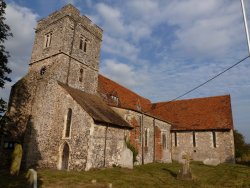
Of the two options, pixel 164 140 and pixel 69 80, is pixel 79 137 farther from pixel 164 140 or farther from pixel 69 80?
pixel 164 140

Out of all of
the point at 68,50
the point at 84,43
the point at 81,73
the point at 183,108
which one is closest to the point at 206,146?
the point at 183,108

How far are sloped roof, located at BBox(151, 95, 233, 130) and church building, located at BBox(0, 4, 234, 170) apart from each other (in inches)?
5.1

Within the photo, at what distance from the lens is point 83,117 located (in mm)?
20109

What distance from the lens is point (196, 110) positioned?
3491cm

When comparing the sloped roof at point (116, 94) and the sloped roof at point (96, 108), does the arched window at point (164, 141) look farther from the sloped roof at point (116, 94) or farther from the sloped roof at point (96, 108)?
the sloped roof at point (96, 108)

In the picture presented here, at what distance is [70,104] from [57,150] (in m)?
4.05

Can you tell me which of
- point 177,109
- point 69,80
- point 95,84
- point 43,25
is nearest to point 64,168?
point 69,80

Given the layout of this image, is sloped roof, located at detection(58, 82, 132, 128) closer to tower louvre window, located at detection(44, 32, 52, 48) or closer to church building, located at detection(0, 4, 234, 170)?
church building, located at detection(0, 4, 234, 170)

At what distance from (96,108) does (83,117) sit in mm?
2618

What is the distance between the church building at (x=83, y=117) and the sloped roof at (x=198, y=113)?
13cm

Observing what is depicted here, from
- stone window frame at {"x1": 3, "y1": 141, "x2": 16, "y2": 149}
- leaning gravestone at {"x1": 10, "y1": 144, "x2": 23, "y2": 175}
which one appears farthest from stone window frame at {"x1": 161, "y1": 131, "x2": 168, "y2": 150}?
leaning gravestone at {"x1": 10, "y1": 144, "x2": 23, "y2": 175}

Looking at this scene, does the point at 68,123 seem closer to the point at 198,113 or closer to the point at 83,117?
the point at 83,117

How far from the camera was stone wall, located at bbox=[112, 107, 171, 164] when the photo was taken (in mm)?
25327

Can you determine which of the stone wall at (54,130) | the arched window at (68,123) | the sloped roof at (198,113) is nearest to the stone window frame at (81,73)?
the stone wall at (54,130)
